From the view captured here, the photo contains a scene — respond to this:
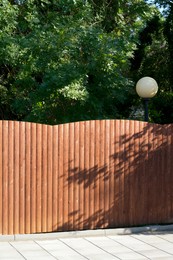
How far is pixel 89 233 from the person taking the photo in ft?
28.6

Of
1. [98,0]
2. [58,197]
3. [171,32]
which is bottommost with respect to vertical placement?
[58,197]

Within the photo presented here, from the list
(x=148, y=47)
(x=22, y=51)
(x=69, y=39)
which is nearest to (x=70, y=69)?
(x=69, y=39)

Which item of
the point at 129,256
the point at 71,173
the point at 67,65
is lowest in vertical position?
the point at 129,256

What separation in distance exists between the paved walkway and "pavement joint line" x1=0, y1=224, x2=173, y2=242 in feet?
0.22

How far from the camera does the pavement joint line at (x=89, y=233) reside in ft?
Answer: 27.2

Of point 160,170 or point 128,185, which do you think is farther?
point 160,170

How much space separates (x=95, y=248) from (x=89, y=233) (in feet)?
3.23

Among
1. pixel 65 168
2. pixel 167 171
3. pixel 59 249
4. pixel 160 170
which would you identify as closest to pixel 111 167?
pixel 65 168

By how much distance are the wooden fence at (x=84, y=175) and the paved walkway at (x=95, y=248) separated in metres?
0.42

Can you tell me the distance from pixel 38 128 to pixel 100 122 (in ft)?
3.45

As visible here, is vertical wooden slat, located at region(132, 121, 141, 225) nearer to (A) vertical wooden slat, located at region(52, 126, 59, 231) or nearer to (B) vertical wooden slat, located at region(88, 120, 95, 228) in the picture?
(B) vertical wooden slat, located at region(88, 120, 95, 228)

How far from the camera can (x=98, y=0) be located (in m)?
15.4

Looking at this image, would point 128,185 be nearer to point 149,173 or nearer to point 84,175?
point 149,173

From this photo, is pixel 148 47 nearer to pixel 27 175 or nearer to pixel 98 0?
pixel 98 0
